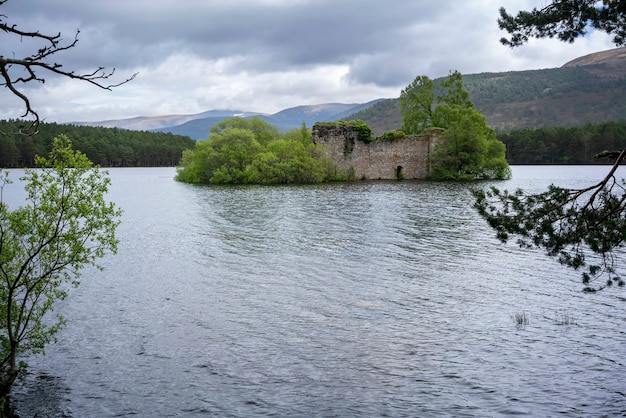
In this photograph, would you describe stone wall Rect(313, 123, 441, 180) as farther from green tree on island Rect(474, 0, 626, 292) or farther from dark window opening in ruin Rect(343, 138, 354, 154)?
green tree on island Rect(474, 0, 626, 292)

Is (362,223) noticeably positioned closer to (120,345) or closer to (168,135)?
(120,345)

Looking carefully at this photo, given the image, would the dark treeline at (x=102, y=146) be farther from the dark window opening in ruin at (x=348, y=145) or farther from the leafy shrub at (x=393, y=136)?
the leafy shrub at (x=393, y=136)

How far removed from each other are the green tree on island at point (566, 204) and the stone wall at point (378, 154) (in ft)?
173

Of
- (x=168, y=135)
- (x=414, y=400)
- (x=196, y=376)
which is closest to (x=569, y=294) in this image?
(x=414, y=400)

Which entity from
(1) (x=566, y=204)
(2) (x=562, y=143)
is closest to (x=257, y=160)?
(1) (x=566, y=204)

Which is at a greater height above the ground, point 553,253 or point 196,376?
point 553,253

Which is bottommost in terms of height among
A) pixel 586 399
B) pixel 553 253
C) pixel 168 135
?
pixel 586 399

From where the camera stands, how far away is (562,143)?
111 meters

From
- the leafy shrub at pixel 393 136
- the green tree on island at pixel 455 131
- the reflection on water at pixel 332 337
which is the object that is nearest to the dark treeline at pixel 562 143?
the green tree on island at pixel 455 131

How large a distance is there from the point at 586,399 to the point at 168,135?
530ft

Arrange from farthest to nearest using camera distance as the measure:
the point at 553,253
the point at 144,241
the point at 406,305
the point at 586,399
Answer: the point at 144,241, the point at 406,305, the point at 553,253, the point at 586,399

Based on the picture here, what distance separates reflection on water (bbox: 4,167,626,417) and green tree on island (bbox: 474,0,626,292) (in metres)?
1.91

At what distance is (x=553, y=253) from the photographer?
9.00 metres

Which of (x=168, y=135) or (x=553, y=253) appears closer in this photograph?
(x=553, y=253)
